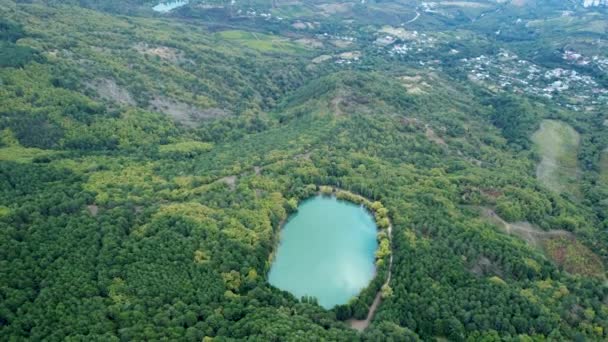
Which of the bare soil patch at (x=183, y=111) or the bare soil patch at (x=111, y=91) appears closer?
the bare soil patch at (x=111, y=91)

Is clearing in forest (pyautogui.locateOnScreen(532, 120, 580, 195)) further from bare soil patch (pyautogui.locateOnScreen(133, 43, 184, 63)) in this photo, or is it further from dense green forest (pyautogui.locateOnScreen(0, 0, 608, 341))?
bare soil patch (pyautogui.locateOnScreen(133, 43, 184, 63))

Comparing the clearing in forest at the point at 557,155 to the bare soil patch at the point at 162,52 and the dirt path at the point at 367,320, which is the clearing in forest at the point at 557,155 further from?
the bare soil patch at the point at 162,52

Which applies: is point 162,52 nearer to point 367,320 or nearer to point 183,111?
point 183,111

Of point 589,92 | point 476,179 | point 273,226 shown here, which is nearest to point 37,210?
point 273,226

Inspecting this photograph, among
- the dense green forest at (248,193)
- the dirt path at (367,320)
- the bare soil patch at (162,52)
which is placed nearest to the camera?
the dense green forest at (248,193)

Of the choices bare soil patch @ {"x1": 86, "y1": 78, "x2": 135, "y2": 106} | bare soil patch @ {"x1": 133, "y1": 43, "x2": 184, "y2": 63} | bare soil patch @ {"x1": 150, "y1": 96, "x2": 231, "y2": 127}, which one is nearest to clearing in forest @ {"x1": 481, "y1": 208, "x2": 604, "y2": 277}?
bare soil patch @ {"x1": 150, "y1": 96, "x2": 231, "y2": 127}

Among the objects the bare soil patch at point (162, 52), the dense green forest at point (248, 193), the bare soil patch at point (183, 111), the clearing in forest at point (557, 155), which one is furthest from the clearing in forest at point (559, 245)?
the bare soil patch at point (162, 52)
